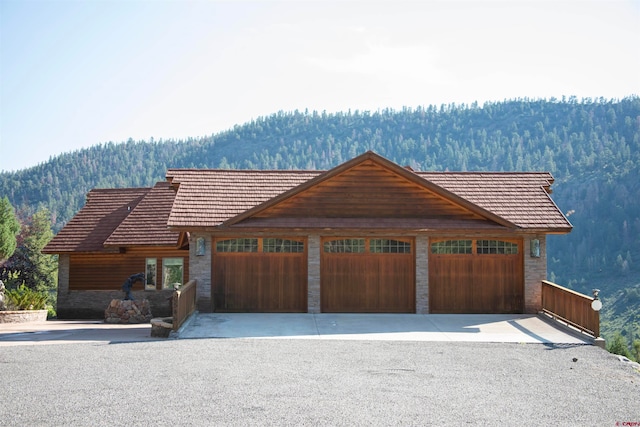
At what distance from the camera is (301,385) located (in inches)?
449

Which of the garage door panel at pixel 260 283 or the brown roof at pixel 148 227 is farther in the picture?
the brown roof at pixel 148 227

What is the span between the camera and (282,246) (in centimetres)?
2150

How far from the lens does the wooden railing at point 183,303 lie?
17375mm

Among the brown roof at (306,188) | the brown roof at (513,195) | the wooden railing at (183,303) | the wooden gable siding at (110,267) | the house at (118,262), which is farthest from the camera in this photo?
the wooden gable siding at (110,267)

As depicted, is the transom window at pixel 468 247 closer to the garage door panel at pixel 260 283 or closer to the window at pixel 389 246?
the window at pixel 389 246

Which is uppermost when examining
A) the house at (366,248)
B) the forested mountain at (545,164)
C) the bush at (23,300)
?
the forested mountain at (545,164)

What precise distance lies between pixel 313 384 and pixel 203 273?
33.4 feet

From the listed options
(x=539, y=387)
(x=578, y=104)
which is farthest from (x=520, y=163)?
(x=539, y=387)

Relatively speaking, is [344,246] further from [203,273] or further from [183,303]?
[183,303]

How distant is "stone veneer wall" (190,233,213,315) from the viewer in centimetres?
2102

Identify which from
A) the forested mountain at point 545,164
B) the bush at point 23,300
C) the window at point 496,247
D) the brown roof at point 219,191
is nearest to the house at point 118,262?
the bush at point 23,300

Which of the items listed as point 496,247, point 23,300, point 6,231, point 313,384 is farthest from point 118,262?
point 313,384

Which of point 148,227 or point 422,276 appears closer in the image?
point 422,276

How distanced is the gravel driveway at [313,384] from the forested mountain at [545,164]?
9320 cm
